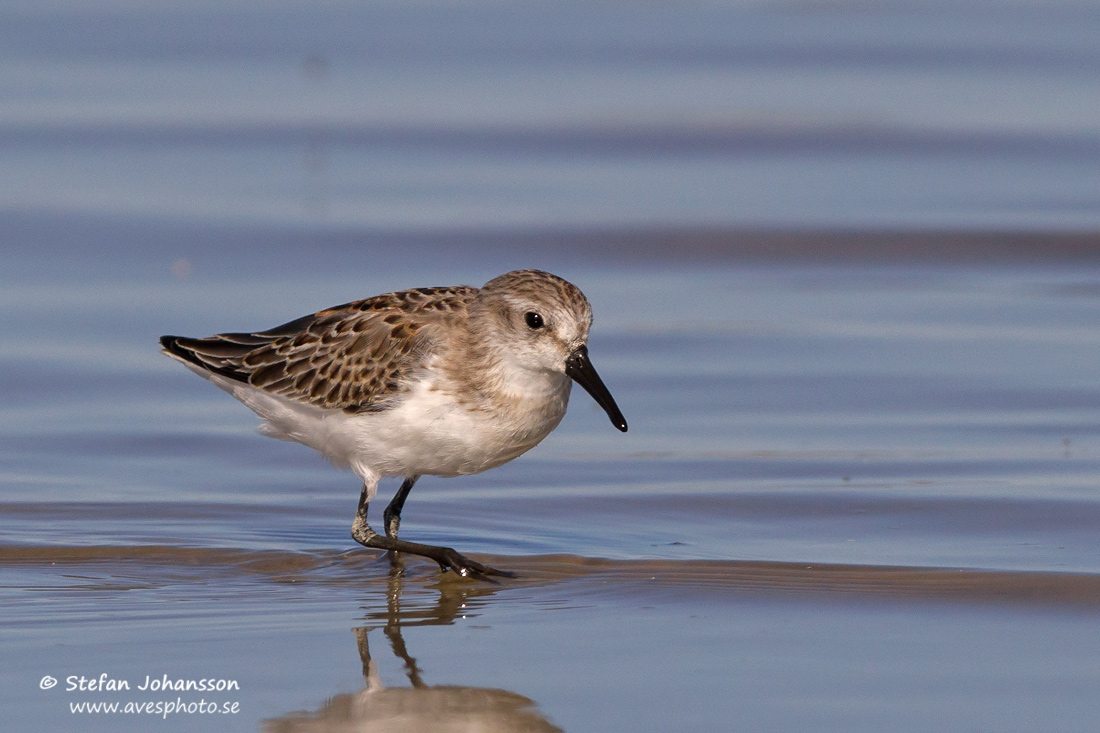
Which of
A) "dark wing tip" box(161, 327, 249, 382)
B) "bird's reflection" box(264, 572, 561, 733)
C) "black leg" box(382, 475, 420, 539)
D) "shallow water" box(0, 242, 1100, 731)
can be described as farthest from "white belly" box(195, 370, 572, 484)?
"bird's reflection" box(264, 572, 561, 733)

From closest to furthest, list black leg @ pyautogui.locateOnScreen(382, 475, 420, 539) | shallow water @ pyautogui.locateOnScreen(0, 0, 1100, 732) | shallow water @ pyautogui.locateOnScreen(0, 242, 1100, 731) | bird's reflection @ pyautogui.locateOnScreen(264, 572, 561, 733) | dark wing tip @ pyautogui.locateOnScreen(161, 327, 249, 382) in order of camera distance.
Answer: bird's reflection @ pyautogui.locateOnScreen(264, 572, 561, 733)
shallow water @ pyautogui.locateOnScreen(0, 242, 1100, 731)
shallow water @ pyautogui.locateOnScreen(0, 0, 1100, 732)
black leg @ pyautogui.locateOnScreen(382, 475, 420, 539)
dark wing tip @ pyautogui.locateOnScreen(161, 327, 249, 382)

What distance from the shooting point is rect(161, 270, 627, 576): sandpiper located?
726cm

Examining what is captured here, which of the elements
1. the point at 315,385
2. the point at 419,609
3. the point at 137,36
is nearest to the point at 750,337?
the point at 315,385

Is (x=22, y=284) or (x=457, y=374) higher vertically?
(x=22, y=284)

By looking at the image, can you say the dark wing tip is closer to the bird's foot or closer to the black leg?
the black leg

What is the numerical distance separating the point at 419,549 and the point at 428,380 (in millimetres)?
751

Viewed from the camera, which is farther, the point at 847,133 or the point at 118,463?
the point at 847,133

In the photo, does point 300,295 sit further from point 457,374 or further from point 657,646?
Answer: point 657,646

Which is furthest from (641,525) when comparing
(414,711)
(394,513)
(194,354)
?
(414,711)

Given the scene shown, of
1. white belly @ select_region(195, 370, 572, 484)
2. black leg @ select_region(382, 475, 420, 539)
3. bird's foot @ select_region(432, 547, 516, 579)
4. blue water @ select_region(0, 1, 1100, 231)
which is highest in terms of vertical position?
blue water @ select_region(0, 1, 1100, 231)

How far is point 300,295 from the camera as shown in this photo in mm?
12031

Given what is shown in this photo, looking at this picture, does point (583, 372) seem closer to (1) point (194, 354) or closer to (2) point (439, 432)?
(2) point (439, 432)

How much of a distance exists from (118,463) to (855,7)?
13.6m

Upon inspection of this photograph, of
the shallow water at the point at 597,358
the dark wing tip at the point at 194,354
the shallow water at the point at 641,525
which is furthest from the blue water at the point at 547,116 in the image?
the dark wing tip at the point at 194,354
